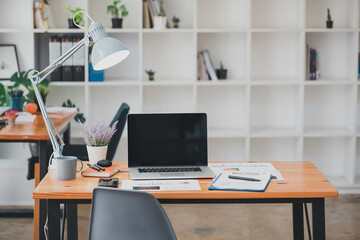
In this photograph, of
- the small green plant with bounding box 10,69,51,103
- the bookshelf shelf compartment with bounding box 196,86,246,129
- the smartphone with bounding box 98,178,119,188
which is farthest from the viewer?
the bookshelf shelf compartment with bounding box 196,86,246,129

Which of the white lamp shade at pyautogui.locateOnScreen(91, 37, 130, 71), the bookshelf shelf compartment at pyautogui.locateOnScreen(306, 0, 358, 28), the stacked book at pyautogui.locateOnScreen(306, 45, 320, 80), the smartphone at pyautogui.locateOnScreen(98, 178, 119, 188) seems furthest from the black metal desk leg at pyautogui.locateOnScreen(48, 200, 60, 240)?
the bookshelf shelf compartment at pyautogui.locateOnScreen(306, 0, 358, 28)

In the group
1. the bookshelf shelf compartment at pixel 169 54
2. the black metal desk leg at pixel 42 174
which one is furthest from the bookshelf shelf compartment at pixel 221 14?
the black metal desk leg at pixel 42 174

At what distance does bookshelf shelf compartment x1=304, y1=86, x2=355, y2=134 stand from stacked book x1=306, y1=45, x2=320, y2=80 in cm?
24

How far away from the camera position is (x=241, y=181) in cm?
275

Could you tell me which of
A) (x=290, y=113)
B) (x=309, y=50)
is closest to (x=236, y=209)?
(x=290, y=113)

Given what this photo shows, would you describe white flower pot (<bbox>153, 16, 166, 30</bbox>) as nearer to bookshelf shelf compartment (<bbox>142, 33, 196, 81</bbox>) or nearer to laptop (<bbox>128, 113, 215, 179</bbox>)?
bookshelf shelf compartment (<bbox>142, 33, 196, 81</bbox>)

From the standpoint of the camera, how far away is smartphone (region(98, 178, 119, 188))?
2.66 m

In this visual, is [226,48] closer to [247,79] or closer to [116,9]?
[247,79]

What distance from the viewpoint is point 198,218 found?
449cm

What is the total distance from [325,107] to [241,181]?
113 inches

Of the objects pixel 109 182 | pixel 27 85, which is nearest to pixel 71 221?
pixel 109 182

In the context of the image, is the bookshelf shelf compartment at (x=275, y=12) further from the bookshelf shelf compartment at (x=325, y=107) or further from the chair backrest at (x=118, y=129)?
the chair backrest at (x=118, y=129)

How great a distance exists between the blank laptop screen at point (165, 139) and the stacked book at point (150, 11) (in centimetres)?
220

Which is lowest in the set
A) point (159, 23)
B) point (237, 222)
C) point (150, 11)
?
point (237, 222)
